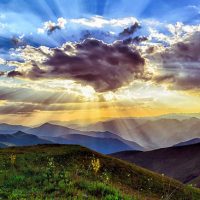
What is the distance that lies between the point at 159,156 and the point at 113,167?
541 ft

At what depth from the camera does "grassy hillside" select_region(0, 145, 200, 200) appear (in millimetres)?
17625

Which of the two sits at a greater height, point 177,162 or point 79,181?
point 177,162

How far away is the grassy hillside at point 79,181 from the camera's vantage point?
17.6 m

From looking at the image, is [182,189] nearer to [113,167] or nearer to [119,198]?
[113,167]

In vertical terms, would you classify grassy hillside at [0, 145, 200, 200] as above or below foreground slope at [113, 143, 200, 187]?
below

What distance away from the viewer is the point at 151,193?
29.0 metres

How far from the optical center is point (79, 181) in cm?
2055

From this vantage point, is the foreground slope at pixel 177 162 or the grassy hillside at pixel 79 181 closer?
the grassy hillside at pixel 79 181

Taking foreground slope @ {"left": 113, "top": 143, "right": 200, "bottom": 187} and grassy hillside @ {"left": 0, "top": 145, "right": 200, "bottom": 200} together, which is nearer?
grassy hillside @ {"left": 0, "top": 145, "right": 200, "bottom": 200}

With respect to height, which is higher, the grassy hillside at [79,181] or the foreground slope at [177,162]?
the foreground slope at [177,162]

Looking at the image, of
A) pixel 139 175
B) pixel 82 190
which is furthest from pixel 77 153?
pixel 82 190

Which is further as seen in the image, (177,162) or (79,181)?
(177,162)

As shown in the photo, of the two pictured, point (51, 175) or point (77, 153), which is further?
→ point (77, 153)

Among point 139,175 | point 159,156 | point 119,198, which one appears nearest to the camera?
point 119,198
